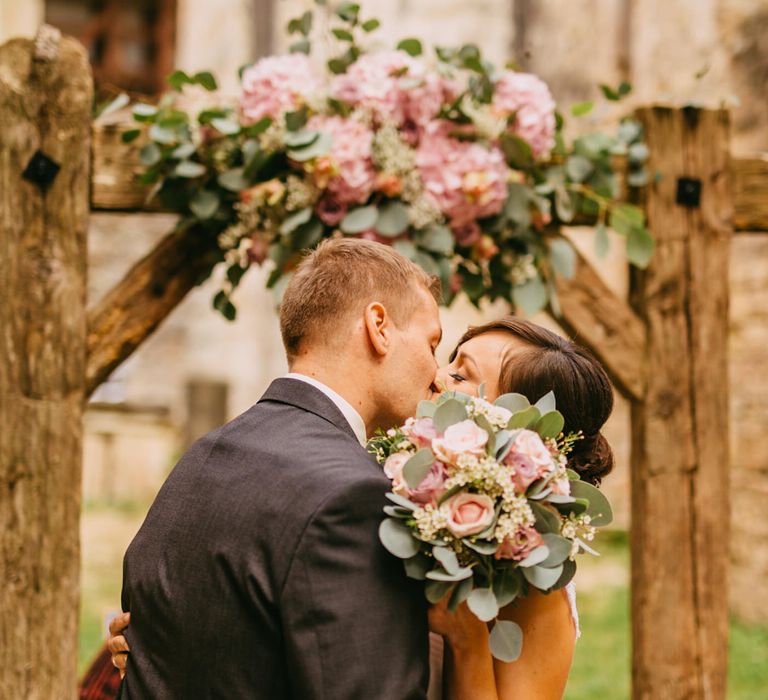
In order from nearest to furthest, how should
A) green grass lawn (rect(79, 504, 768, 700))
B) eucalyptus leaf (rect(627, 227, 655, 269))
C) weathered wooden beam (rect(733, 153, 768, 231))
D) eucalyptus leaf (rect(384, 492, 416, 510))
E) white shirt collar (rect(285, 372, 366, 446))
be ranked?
eucalyptus leaf (rect(384, 492, 416, 510)) < white shirt collar (rect(285, 372, 366, 446)) < eucalyptus leaf (rect(627, 227, 655, 269)) < weathered wooden beam (rect(733, 153, 768, 231)) < green grass lawn (rect(79, 504, 768, 700))

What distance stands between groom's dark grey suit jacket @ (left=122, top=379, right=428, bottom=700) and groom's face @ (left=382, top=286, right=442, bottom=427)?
14 cm

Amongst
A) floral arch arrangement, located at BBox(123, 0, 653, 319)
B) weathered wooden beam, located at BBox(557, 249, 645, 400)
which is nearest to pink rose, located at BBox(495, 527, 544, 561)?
floral arch arrangement, located at BBox(123, 0, 653, 319)

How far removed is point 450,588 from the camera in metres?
1.73

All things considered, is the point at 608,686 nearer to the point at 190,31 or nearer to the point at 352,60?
the point at 352,60

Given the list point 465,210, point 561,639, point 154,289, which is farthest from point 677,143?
point 561,639

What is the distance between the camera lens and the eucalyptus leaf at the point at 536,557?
1.73 metres

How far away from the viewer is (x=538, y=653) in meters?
1.92

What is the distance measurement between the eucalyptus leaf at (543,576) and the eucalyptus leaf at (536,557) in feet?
0.04

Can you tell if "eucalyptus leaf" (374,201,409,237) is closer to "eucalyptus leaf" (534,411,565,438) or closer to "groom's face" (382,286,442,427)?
"groom's face" (382,286,442,427)

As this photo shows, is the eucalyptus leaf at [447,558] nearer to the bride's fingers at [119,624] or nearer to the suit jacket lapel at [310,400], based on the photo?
the suit jacket lapel at [310,400]

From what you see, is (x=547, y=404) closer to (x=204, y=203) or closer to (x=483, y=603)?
(x=483, y=603)

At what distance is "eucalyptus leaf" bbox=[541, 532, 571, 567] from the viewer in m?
1.77

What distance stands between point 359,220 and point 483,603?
154 centimetres

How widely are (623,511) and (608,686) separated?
8.41 feet
